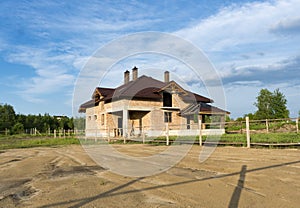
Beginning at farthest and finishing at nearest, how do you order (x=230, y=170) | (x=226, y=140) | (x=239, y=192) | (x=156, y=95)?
(x=156, y=95)
(x=226, y=140)
(x=230, y=170)
(x=239, y=192)

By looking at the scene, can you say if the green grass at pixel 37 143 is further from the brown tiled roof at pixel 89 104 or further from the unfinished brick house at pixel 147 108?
the brown tiled roof at pixel 89 104

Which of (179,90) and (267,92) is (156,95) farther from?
(267,92)

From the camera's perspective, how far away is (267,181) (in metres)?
5.15

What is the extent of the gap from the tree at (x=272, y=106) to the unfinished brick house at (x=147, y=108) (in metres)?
20.7

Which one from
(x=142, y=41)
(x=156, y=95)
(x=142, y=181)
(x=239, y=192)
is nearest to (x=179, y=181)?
(x=142, y=181)

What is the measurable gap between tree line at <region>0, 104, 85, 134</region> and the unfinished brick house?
786 inches

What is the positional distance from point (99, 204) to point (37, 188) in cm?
183

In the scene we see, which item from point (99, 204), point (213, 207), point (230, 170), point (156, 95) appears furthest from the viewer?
point (156, 95)

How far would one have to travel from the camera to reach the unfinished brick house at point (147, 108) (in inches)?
958

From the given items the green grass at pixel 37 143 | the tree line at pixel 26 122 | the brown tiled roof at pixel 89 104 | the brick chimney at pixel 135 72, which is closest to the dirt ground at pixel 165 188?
the green grass at pixel 37 143

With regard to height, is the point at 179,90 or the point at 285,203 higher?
the point at 179,90

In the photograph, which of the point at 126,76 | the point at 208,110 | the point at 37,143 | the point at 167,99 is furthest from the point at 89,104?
the point at 208,110

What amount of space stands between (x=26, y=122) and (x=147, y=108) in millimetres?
32637

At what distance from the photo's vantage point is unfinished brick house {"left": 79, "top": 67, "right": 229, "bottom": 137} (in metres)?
24.3
